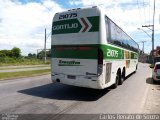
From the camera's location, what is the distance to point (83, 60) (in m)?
11.1

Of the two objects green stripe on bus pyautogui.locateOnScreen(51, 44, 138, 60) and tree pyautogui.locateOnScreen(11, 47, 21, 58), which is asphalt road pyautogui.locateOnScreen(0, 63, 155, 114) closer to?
green stripe on bus pyautogui.locateOnScreen(51, 44, 138, 60)

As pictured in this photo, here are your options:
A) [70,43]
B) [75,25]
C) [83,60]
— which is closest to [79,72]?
[83,60]

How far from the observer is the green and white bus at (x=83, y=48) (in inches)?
424

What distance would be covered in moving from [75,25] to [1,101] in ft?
14.7

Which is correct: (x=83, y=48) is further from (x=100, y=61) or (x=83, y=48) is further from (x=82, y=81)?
(x=82, y=81)

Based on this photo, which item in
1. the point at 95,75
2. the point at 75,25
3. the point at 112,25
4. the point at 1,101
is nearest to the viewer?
the point at 1,101

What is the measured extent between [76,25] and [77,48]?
3.41 feet

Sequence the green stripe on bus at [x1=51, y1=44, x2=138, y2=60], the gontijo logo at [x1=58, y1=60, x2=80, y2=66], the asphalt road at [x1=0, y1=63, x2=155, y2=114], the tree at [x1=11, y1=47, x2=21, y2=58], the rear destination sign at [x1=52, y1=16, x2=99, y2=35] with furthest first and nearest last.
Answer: the tree at [x1=11, y1=47, x2=21, y2=58]
the gontijo logo at [x1=58, y1=60, x2=80, y2=66]
the rear destination sign at [x1=52, y1=16, x2=99, y2=35]
the green stripe on bus at [x1=51, y1=44, x2=138, y2=60]
the asphalt road at [x1=0, y1=63, x2=155, y2=114]

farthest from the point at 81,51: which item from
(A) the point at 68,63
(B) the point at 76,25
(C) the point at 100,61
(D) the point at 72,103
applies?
(D) the point at 72,103

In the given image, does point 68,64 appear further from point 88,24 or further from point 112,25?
point 112,25

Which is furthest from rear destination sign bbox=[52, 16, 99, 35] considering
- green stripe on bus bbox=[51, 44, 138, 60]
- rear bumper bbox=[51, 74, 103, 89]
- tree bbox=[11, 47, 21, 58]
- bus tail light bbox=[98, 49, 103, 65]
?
tree bbox=[11, 47, 21, 58]

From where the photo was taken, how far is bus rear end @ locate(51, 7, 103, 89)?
10820 mm

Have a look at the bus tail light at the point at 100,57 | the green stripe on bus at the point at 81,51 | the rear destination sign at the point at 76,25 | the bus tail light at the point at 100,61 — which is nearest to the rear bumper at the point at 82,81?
the bus tail light at the point at 100,61

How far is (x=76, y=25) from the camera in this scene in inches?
451
